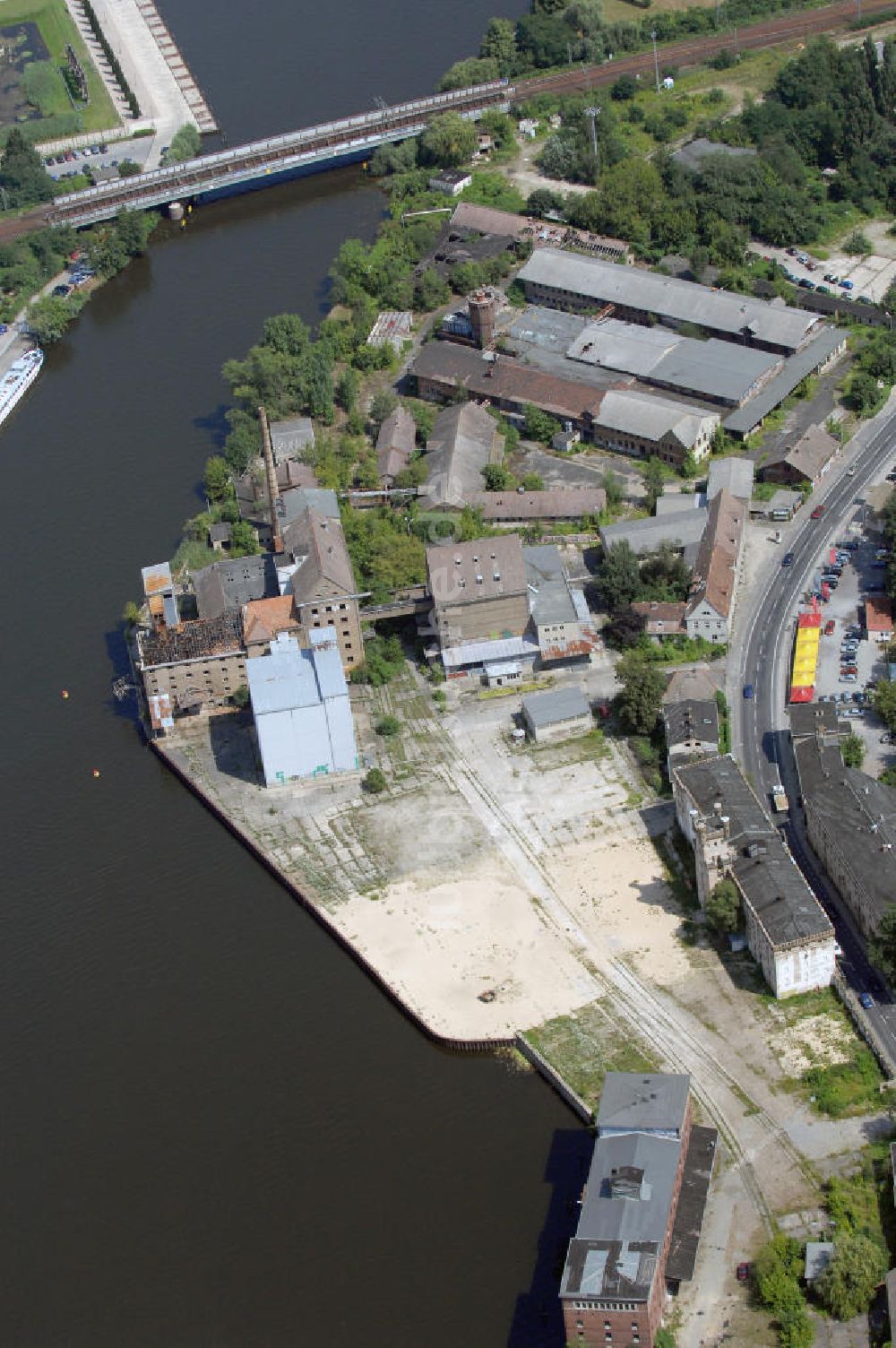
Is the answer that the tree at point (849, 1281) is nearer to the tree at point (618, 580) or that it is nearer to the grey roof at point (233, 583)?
the tree at point (618, 580)

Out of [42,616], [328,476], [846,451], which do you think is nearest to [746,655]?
[846,451]

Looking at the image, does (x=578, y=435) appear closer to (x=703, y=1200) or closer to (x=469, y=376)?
(x=469, y=376)

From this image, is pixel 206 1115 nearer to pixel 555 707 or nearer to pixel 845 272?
pixel 555 707

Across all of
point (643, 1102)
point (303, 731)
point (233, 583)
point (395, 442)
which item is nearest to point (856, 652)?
point (303, 731)

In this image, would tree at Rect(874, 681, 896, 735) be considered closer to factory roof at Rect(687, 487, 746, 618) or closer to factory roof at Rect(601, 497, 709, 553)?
factory roof at Rect(687, 487, 746, 618)

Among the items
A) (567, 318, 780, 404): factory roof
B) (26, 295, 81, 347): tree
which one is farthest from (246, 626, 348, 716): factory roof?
(26, 295, 81, 347): tree
